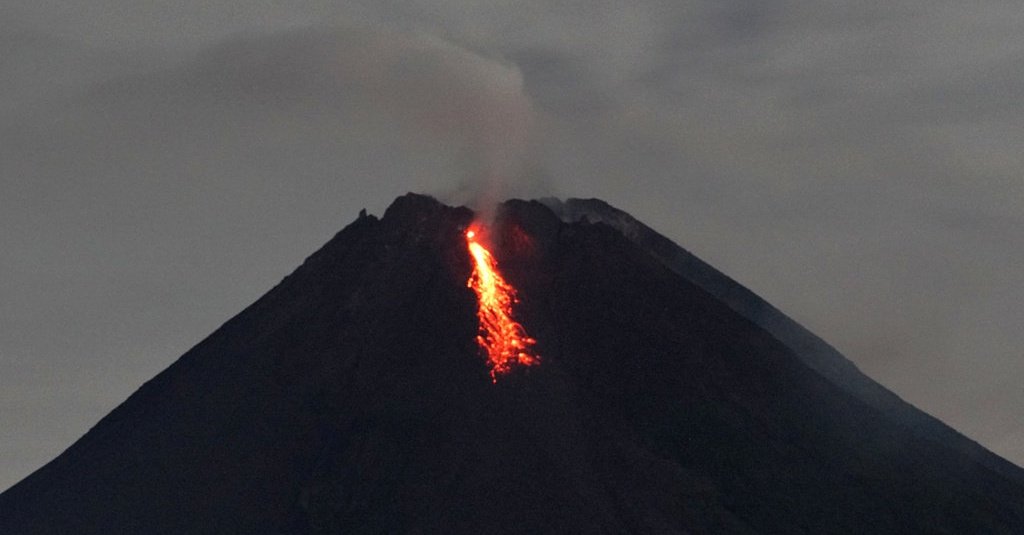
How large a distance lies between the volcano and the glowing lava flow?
61 centimetres

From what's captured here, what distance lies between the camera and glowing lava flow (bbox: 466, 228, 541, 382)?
157 meters

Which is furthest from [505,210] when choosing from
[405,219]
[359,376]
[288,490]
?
A: [288,490]

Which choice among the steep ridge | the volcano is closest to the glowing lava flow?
the volcano

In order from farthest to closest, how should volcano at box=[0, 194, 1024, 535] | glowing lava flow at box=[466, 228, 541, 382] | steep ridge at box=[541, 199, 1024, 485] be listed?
steep ridge at box=[541, 199, 1024, 485] < glowing lava flow at box=[466, 228, 541, 382] < volcano at box=[0, 194, 1024, 535]

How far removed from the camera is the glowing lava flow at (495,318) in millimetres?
157375

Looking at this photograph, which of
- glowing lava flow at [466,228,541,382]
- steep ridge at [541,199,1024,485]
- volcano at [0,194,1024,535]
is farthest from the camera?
steep ridge at [541,199,1024,485]

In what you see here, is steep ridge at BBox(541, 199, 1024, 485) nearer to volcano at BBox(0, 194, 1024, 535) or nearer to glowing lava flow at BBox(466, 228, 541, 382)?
volcano at BBox(0, 194, 1024, 535)

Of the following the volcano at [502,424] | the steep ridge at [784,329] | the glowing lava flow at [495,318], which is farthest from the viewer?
the steep ridge at [784,329]

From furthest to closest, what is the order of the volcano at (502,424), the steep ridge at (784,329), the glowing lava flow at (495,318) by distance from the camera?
the steep ridge at (784,329) < the glowing lava flow at (495,318) < the volcano at (502,424)

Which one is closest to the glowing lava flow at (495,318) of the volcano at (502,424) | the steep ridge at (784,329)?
the volcano at (502,424)

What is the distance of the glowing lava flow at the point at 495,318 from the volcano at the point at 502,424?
2.01ft

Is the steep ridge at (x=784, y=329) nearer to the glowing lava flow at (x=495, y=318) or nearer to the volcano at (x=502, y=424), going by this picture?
→ the volcano at (x=502, y=424)

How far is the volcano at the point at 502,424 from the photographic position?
485 ft

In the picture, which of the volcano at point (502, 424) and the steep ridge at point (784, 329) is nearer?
the volcano at point (502, 424)
